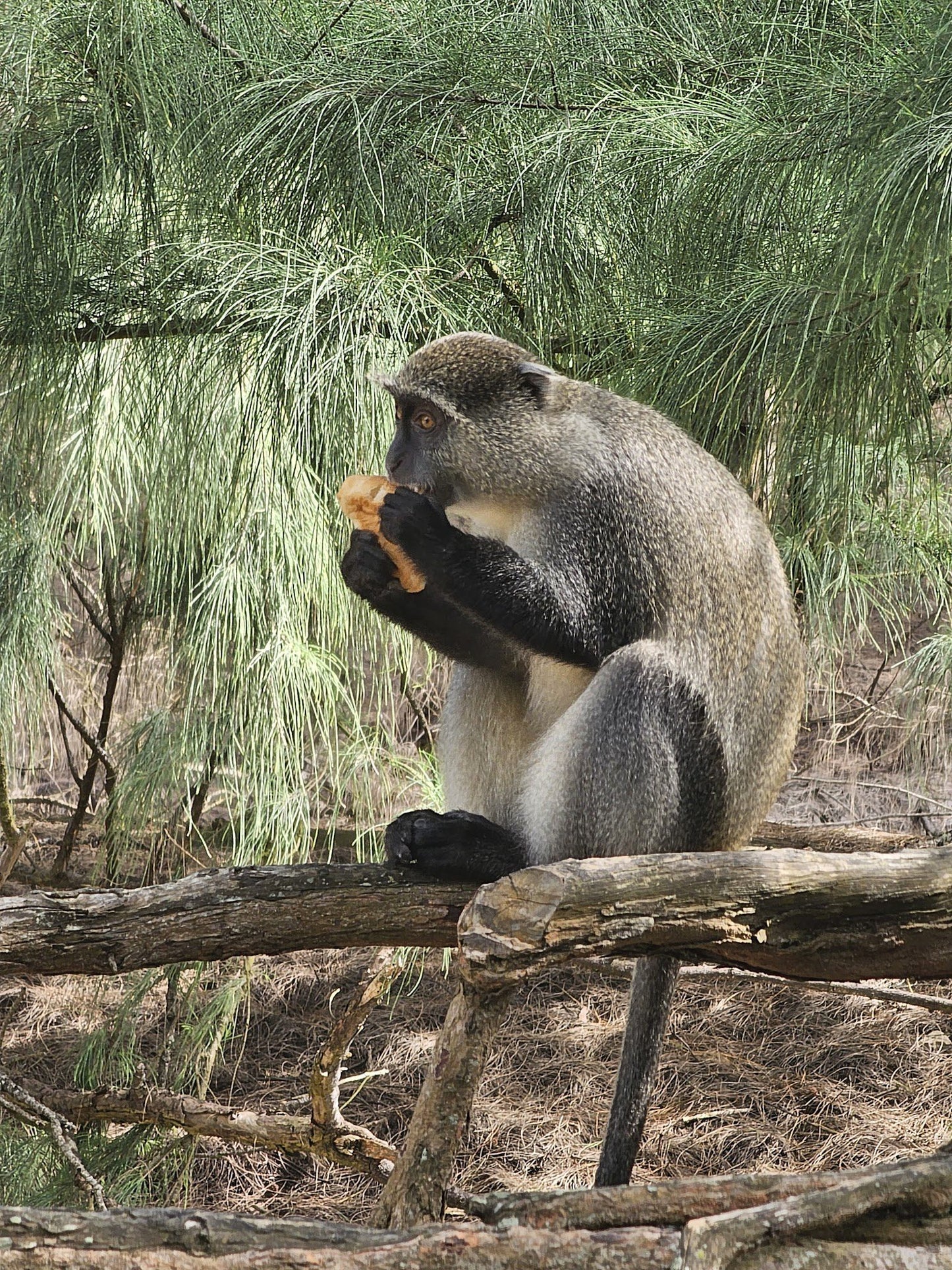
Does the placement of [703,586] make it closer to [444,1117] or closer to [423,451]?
[423,451]

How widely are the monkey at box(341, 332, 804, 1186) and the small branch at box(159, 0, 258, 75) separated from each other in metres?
1.02

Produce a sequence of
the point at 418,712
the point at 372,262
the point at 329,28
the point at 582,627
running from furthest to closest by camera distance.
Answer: the point at 418,712 < the point at 329,28 < the point at 372,262 < the point at 582,627

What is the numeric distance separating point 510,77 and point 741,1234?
2326 mm

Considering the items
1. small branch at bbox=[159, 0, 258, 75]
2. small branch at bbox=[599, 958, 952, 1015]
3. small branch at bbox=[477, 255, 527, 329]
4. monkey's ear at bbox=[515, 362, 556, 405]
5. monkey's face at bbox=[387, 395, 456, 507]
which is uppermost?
small branch at bbox=[159, 0, 258, 75]

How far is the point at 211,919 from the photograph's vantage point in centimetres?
184

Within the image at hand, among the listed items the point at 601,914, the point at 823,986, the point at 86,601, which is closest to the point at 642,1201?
the point at 601,914

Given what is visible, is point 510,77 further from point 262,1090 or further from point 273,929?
point 262,1090

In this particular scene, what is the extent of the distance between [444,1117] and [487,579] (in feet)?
2.79

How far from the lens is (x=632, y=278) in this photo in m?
2.86

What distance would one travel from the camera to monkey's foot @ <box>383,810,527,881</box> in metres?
1.96

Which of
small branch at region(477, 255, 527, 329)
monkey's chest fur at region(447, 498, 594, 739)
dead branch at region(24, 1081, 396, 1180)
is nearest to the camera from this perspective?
monkey's chest fur at region(447, 498, 594, 739)

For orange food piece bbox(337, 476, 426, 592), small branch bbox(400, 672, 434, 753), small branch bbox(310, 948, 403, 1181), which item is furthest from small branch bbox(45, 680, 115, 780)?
orange food piece bbox(337, 476, 426, 592)

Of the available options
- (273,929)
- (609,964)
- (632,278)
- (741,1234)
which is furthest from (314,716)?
(741,1234)

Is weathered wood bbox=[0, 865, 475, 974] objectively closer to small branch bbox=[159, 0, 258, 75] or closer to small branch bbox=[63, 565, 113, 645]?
small branch bbox=[159, 0, 258, 75]
